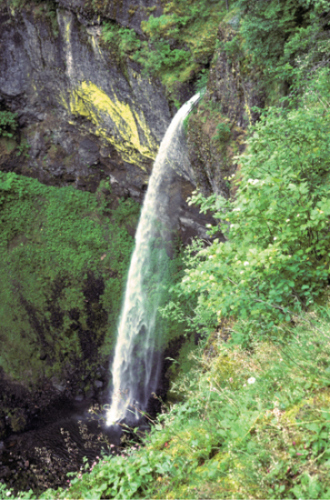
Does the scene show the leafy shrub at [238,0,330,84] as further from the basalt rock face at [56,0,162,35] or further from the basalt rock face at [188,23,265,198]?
the basalt rock face at [56,0,162,35]

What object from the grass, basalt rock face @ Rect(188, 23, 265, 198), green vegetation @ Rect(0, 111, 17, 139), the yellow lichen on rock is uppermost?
green vegetation @ Rect(0, 111, 17, 139)

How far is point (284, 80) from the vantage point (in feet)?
17.2

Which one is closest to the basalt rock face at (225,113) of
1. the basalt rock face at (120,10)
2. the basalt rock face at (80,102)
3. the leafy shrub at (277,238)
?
the basalt rock face at (80,102)

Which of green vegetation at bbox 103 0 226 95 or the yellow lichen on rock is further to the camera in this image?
the yellow lichen on rock

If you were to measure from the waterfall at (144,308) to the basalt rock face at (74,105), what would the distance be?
6.59ft

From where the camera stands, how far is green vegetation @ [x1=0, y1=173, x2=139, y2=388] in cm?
1247

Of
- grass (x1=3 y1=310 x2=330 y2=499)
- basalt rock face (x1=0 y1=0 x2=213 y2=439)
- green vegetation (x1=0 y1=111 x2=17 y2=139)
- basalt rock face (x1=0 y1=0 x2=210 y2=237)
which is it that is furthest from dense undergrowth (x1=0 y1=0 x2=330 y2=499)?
green vegetation (x1=0 y1=111 x2=17 y2=139)

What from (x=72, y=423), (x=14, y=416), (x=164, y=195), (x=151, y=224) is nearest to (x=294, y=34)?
(x=164, y=195)

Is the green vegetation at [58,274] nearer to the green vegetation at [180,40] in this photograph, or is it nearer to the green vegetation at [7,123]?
the green vegetation at [7,123]

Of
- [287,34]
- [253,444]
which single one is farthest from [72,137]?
[253,444]

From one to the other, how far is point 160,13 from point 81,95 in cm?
430

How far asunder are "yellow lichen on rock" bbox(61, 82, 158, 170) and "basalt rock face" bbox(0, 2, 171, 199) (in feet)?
0.12

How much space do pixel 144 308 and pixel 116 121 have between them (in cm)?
688

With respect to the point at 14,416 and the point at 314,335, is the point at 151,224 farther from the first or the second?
the point at 314,335
